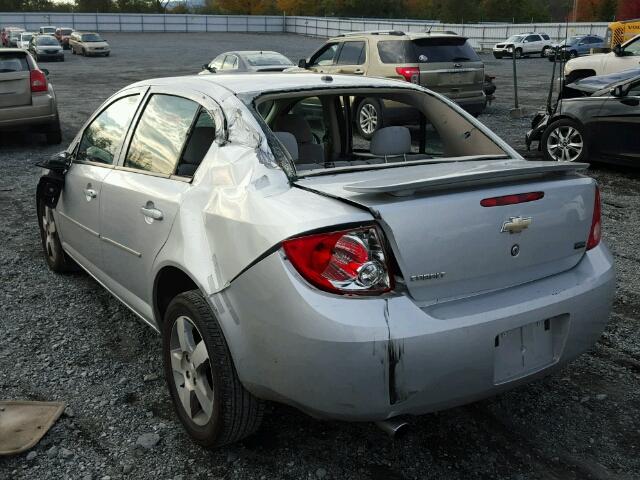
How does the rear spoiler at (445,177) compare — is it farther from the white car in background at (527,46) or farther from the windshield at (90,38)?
the windshield at (90,38)

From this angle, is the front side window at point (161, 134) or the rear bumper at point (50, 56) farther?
the rear bumper at point (50, 56)

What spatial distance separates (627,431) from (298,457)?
153 cm

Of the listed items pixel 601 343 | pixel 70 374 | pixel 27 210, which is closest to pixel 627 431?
pixel 601 343

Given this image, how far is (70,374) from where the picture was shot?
3.57 metres

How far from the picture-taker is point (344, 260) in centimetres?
232

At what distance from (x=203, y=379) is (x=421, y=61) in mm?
9986

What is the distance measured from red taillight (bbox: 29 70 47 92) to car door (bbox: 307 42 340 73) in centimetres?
504

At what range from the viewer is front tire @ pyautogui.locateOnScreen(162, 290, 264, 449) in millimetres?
2594

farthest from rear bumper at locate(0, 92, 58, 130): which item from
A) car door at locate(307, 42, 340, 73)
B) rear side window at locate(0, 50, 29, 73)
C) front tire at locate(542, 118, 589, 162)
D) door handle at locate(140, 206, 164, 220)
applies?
door handle at locate(140, 206, 164, 220)

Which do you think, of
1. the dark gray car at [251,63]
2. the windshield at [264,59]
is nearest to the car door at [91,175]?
the dark gray car at [251,63]

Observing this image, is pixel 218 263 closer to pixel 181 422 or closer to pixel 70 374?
pixel 181 422

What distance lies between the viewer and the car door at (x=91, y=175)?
12.3 feet

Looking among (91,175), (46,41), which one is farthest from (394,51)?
(46,41)

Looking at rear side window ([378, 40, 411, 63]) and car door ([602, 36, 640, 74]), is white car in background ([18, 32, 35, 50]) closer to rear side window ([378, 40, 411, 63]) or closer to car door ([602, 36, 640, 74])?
rear side window ([378, 40, 411, 63])
